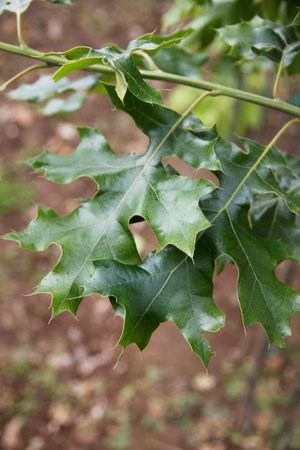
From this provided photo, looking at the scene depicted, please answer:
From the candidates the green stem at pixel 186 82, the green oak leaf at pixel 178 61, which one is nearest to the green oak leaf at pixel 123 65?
the green stem at pixel 186 82

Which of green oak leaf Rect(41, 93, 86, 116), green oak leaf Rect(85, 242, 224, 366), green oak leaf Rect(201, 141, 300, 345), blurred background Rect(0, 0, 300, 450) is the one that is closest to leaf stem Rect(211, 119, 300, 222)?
green oak leaf Rect(201, 141, 300, 345)

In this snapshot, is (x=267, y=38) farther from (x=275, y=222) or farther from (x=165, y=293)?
(x=165, y=293)

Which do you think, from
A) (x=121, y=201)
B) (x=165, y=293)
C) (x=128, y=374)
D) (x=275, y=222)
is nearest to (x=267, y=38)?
(x=275, y=222)

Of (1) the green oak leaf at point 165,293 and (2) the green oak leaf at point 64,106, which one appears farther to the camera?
(2) the green oak leaf at point 64,106

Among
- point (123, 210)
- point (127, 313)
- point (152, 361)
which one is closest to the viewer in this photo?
point (127, 313)

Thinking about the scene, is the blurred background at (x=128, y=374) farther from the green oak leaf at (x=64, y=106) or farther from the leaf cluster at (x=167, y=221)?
the leaf cluster at (x=167, y=221)

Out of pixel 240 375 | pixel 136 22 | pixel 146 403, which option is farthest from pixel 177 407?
pixel 136 22

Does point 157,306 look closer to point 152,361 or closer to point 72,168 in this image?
point 72,168
